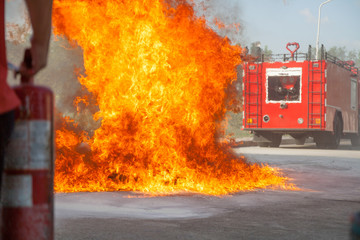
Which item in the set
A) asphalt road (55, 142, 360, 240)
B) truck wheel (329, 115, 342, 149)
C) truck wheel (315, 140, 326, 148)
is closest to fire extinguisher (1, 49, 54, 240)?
asphalt road (55, 142, 360, 240)

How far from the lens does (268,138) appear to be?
858 inches

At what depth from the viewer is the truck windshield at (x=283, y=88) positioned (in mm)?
19734

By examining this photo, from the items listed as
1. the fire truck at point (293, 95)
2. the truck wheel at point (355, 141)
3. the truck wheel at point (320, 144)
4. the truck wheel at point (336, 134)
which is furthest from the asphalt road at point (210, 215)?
the truck wheel at point (355, 141)

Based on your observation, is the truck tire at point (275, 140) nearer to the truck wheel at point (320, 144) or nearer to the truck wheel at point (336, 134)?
the truck wheel at point (320, 144)

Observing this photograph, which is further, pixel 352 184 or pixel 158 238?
pixel 352 184

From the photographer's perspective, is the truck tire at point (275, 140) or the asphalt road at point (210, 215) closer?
the asphalt road at point (210, 215)

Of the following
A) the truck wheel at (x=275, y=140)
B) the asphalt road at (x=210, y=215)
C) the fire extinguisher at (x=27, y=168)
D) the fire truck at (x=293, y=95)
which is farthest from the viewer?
the truck wheel at (x=275, y=140)

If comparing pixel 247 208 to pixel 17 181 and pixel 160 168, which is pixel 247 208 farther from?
pixel 17 181

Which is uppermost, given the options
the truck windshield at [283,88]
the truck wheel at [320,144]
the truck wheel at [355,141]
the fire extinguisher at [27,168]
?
the truck windshield at [283,88]

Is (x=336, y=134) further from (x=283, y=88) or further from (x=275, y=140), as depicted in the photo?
(x=283, y=88)

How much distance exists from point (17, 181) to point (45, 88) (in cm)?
43

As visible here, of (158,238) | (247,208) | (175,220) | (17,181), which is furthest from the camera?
(247,208)

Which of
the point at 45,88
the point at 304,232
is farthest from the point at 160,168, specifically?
the point at 45,88

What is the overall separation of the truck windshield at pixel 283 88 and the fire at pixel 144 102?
11.2 metres
